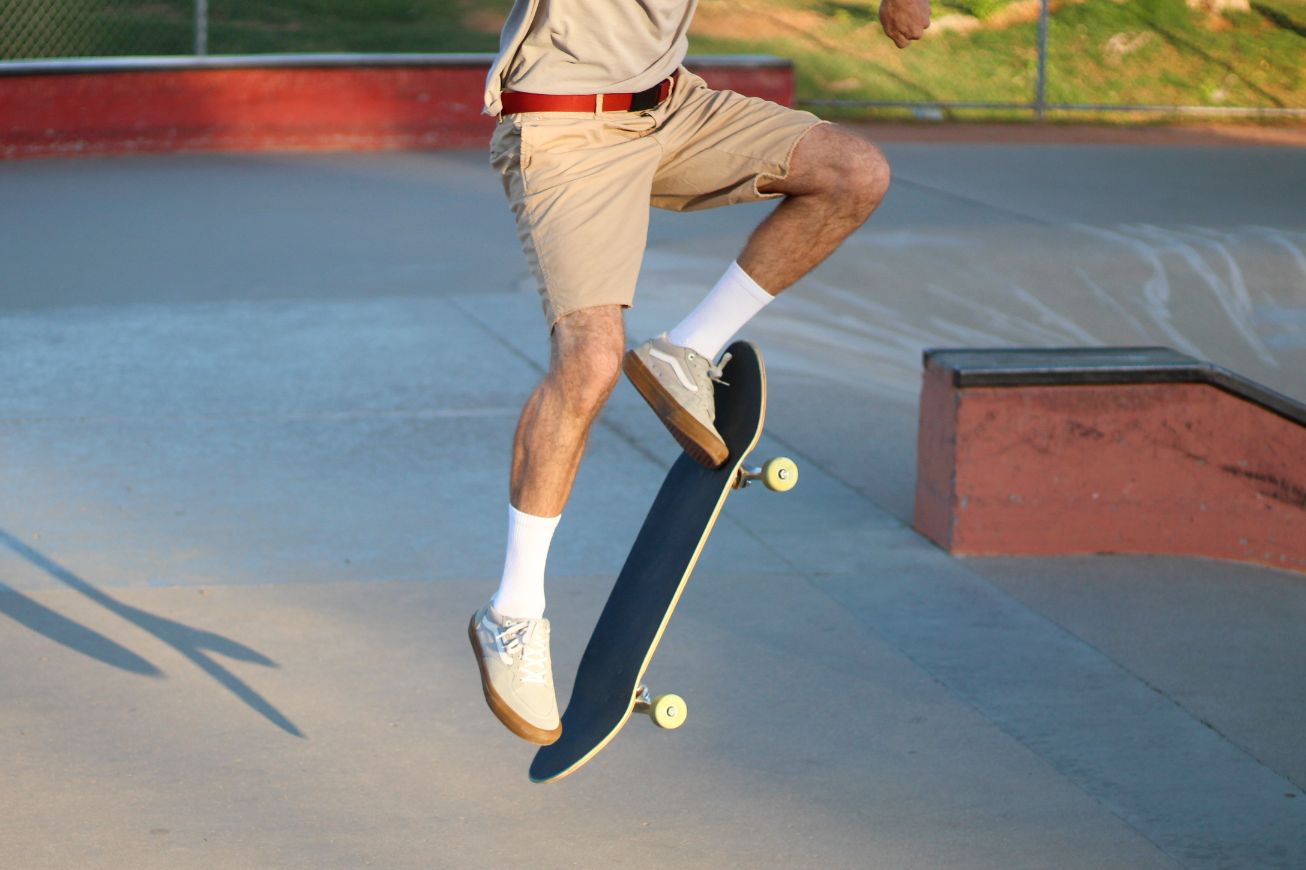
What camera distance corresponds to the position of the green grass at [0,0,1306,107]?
18828mm

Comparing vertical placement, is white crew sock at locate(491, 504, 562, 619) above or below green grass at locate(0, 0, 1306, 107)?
above

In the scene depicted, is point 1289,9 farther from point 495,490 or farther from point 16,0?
point 495,490

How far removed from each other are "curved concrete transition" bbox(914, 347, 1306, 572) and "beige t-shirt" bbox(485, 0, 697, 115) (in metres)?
2.27

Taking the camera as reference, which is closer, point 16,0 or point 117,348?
point 117,348

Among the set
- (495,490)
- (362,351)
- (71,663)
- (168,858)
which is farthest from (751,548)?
(362,351)

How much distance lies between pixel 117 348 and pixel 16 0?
11276 millimetres

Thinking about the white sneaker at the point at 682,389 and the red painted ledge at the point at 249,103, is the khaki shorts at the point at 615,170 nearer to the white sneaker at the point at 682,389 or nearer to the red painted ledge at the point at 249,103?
the white sneaker at the point at 682,389

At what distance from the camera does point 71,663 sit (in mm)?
4672

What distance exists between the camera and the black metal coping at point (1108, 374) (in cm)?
551

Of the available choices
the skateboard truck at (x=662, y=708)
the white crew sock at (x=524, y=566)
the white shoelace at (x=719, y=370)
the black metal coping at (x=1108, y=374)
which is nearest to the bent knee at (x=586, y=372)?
the white crew sock at (x=524, y=566)

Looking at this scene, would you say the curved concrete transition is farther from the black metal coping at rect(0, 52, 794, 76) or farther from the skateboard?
the black metal coping at rect(0, 52, 794, 76)

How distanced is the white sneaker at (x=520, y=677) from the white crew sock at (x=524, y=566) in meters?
0.03

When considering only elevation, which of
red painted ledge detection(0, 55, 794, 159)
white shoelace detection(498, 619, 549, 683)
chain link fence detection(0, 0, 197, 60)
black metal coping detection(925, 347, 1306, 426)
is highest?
white shoelace detection(498, 619, 549, 683)

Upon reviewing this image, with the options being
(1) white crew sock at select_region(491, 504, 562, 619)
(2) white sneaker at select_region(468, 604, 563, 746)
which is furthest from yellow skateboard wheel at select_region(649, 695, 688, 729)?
(1) white crew sock at select_region(491, 504, 562, 619)
